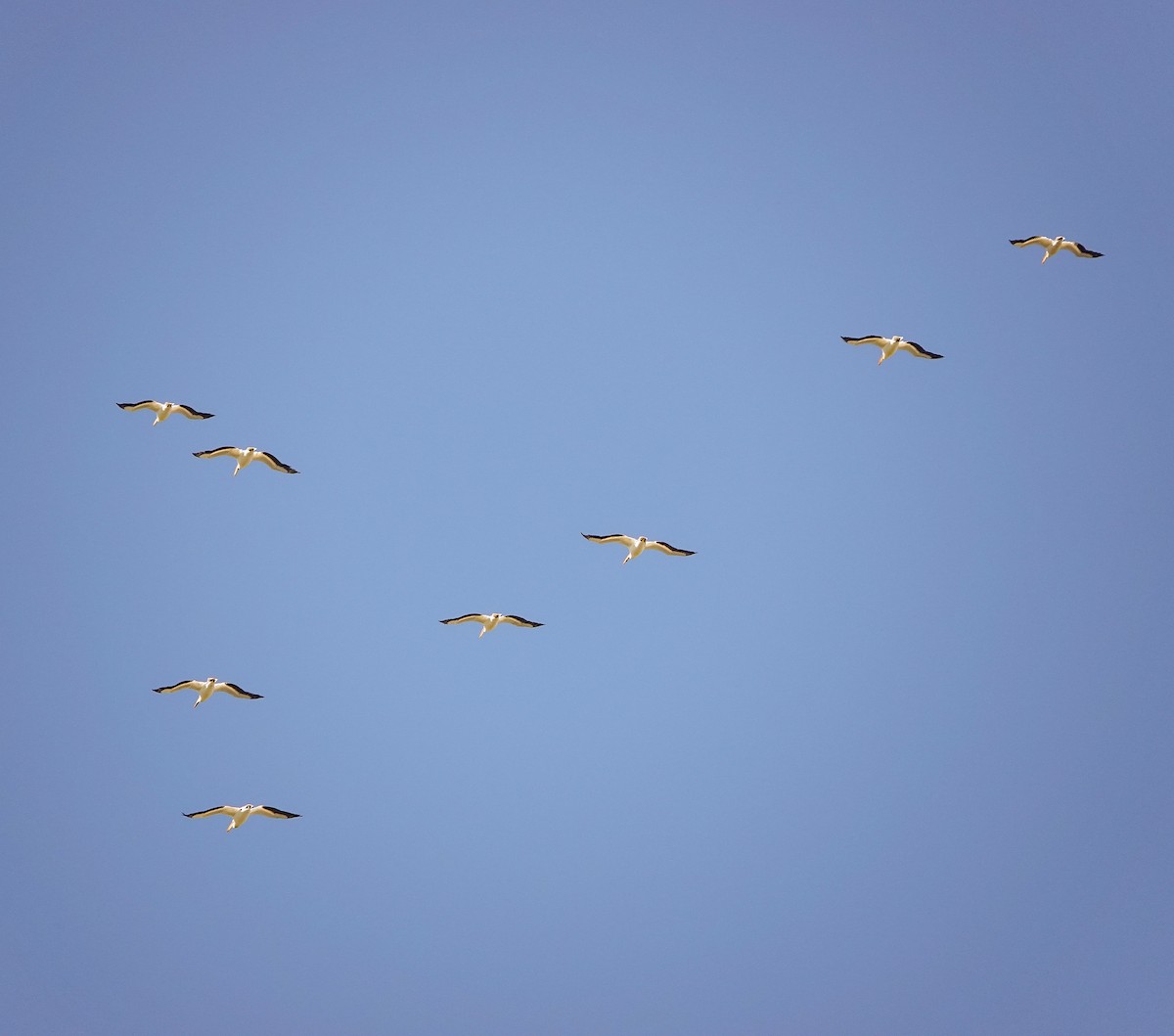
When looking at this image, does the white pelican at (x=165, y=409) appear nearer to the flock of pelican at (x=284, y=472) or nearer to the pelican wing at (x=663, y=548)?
the flock of pelican at (x=284, y=472)

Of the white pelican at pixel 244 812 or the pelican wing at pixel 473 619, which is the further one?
the pelican wing at pixel 473 619

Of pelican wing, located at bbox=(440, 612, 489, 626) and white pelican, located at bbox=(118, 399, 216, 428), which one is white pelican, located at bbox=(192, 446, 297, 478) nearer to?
white pelican, located at bbox=(118, 399, 216, 428)

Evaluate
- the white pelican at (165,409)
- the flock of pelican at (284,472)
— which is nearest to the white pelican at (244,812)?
the flock of pelican at (284,472)

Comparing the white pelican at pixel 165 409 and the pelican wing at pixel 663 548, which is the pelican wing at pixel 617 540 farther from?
the white pelican at pixel 165 409

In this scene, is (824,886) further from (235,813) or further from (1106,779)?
(235,813)

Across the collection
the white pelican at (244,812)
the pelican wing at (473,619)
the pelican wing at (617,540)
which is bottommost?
the white pelican at (244,812)

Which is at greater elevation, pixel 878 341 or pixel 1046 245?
pixel 1046 245

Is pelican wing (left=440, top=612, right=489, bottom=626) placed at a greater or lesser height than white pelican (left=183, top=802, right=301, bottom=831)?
greater

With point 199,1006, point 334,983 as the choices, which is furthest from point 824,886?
point 199,1006

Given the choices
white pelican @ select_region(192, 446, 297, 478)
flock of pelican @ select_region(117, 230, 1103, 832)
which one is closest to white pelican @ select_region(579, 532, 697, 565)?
flock of pelican @ select_region(117, 230, 1103, 832)

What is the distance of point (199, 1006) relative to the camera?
112 m

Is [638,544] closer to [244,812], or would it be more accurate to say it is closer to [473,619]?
[473,619]

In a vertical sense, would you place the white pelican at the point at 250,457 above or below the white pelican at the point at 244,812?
above

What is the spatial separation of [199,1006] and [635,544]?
7604cm
